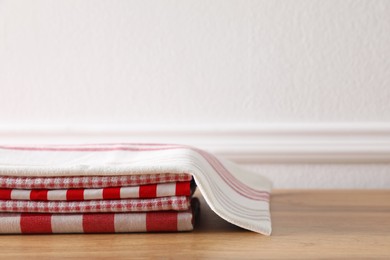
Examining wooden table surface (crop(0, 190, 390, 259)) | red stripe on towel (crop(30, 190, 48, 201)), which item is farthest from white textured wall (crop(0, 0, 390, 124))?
red stripe on towel (crop(30, 190, 48, 201))

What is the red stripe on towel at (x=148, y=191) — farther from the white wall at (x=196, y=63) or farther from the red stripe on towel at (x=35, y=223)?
the white wall at (x=196, y=63)

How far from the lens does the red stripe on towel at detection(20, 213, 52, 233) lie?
0.76 metres

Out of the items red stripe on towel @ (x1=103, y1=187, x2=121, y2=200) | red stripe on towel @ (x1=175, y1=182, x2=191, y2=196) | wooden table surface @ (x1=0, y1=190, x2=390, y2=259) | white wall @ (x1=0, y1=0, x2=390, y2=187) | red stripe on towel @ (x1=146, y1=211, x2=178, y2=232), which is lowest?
wooden table surface @ (x1=0, y1=190, x2=390, y2=259)

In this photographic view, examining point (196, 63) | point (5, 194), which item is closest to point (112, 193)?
point (5, 194)

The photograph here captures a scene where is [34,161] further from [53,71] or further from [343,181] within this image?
[343,181]

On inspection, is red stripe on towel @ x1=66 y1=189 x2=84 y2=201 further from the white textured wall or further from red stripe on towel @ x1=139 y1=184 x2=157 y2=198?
the white textured wall

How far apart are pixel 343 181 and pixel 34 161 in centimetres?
55

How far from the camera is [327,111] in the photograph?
3.68ft

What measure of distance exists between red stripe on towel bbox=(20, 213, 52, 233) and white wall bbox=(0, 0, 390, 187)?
403 millimetres

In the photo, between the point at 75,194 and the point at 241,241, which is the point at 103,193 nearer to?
the point at 75,194

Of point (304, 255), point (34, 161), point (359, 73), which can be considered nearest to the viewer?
point (304, 255)

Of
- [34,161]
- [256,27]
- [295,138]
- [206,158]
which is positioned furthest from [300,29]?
[34,161]

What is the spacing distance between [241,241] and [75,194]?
0.61 feet

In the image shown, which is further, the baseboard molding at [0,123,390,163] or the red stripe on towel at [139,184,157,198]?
the baseboard molding at [0,123,390,163]
